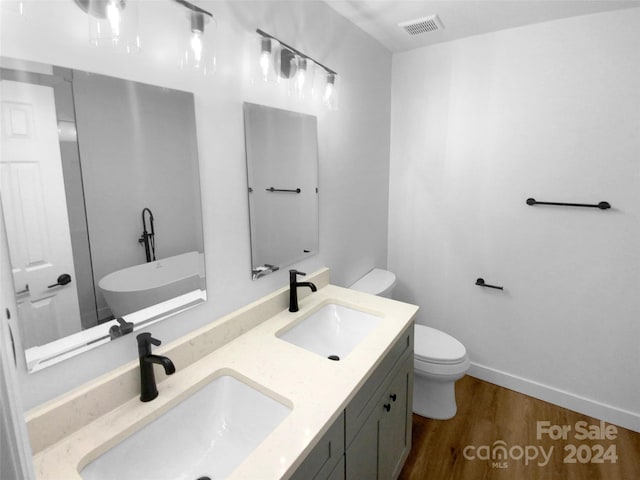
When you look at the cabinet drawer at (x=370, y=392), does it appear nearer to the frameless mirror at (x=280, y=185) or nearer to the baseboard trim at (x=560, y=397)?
the frameless mirror at (x=280, y=185)

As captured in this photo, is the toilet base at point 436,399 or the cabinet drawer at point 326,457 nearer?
the cabinet drawer at point 326,457

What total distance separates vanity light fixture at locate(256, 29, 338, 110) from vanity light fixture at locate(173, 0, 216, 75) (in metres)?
0.23

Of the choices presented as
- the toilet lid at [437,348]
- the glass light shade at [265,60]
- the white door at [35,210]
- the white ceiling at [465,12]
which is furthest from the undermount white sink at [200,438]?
the white ceiling at [465,12]

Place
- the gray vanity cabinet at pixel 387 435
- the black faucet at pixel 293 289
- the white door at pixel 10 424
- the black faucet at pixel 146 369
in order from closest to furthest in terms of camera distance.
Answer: the white door at pixel 10 424 < the black faucet at pixel 146 369 < the gray vanity cabinet at pixel 387 435 < the black faucet at pixel 293 289

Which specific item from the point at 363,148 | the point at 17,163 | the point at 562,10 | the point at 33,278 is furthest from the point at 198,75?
the point at 562,10

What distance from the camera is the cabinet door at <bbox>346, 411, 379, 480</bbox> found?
3.92 feet

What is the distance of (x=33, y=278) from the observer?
0.87 meters

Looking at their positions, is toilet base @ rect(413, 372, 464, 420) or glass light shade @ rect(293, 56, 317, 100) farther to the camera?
toilet base @ rect(413, 372, 464, 420)

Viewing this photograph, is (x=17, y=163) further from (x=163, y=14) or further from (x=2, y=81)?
(x=163, y=14)

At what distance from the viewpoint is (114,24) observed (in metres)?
0.92

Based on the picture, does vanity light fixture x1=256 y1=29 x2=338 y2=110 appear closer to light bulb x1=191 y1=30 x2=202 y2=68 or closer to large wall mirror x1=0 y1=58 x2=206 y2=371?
light bulb x1=191 y1=30 x2=202 y2=68

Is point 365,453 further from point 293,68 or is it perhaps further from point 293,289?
point 293,68

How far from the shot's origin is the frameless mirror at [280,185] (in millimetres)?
1486

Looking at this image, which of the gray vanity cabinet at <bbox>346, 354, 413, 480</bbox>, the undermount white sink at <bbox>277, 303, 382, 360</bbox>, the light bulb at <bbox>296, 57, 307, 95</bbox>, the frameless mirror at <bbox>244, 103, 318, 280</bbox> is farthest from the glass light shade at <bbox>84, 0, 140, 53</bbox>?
the gray vanity cabinet at <bbox>346, 354, 413, 480</bbox>
